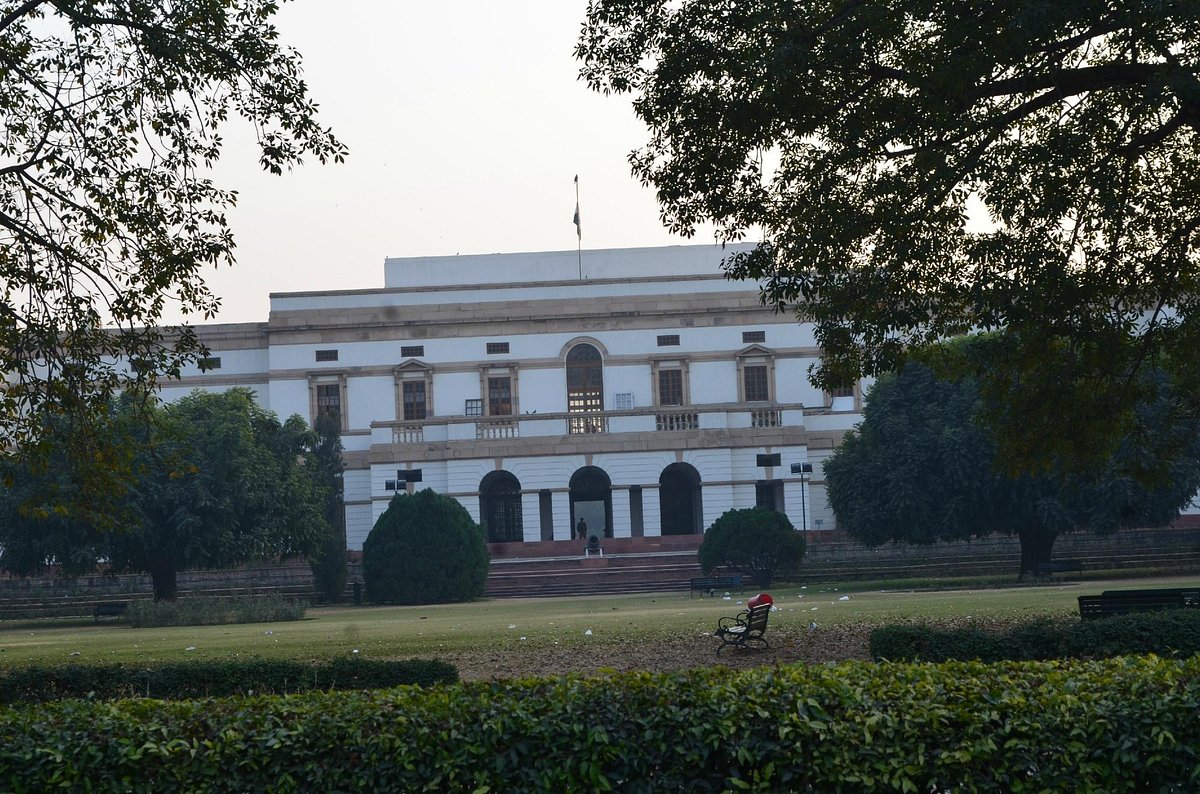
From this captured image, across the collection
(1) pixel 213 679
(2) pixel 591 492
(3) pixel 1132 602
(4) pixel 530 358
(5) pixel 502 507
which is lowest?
Answer: (1) pixel 213 679

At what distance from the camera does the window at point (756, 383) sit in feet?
207

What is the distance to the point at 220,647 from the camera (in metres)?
23.5

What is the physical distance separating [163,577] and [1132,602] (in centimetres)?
3193

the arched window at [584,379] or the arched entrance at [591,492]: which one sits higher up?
the arched window at [584,379]

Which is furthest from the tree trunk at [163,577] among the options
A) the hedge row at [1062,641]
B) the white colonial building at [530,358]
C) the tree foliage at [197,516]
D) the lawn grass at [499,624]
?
the hedge row at [1062,641]

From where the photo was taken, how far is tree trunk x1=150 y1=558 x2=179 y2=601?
4216 centimetres

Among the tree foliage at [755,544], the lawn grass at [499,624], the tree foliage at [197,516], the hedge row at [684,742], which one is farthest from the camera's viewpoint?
the tree foliage at [755,544]

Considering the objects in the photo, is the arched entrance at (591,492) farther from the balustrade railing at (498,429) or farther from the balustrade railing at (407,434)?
the balustrade railing at (407,434)

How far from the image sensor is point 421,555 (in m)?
43.1

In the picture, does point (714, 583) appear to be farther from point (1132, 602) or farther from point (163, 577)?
point (1132, 602)

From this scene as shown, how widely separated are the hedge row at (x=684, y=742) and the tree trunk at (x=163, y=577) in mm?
35663

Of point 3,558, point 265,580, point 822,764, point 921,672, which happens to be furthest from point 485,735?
point 265,580

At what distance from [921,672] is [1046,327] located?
958cm

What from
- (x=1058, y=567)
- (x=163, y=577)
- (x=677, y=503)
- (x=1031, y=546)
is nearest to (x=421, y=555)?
(x=163, y=577)
